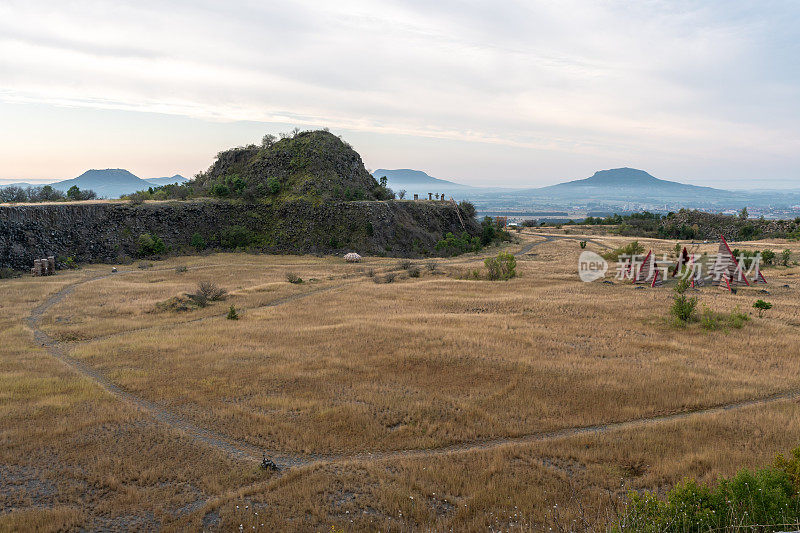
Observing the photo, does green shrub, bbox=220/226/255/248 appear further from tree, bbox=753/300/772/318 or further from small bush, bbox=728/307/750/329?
tree, bbox=753/300/772/318

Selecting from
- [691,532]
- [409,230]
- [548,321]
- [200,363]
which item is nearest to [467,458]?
[691,532]

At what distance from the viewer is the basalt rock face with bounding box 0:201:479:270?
142ft

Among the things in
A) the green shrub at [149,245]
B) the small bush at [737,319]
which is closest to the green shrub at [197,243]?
the green shrub at [149,245]

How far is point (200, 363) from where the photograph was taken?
14.9m

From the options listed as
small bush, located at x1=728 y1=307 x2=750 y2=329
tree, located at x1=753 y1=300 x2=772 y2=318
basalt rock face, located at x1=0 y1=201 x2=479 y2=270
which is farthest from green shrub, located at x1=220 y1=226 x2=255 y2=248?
tree, located at x1=753 y1=300 x2=772 y2=318

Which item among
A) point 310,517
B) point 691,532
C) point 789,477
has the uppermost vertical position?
point 789,477

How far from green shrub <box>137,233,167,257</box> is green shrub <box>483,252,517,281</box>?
113ft

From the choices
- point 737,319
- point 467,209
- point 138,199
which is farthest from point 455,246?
point 737,319

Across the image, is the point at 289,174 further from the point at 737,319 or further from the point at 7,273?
the point at 737,319

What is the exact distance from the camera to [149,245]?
153 feet

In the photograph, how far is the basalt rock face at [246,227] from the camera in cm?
4328

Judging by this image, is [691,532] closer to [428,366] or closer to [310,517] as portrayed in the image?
[310,517]

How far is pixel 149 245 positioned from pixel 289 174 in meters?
21.8

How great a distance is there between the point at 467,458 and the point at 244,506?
427cm
